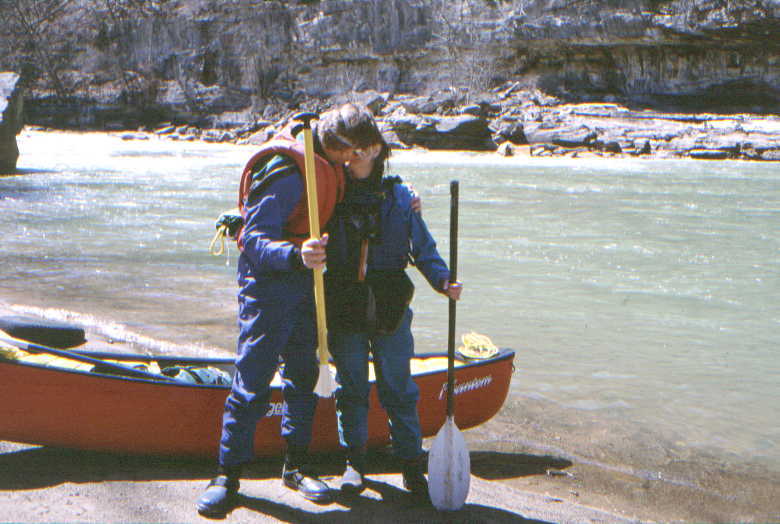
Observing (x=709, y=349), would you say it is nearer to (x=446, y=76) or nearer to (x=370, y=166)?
(x=370, y=166)

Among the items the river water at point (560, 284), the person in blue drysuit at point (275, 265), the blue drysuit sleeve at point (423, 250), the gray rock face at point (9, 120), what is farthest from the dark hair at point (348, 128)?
the gray rock face at point (9, 120)

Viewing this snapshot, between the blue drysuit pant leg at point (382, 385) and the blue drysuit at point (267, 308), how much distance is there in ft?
0.45

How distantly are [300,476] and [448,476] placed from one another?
1.72 ft

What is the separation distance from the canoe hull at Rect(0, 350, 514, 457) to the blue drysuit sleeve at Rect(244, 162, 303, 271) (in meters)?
0.82

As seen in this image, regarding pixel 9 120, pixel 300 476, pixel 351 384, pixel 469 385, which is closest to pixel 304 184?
pixel 351 384

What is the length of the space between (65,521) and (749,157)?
991 inches

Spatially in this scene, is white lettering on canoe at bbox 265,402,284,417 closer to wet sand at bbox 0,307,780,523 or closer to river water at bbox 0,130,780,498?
wet sand at bbox 0,307,780,523

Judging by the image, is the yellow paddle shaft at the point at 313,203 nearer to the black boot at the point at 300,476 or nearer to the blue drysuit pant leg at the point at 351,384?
the blue drysuit pant leg at the point at 351,384

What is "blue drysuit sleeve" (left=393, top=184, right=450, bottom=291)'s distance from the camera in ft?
9.71

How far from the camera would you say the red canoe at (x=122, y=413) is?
122 inches

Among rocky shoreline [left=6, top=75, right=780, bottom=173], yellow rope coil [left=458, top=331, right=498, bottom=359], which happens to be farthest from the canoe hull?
rocky shoreline [left=6, top=75, right=780, bottom=173]

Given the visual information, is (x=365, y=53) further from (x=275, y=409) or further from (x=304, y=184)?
(x=304, y=184)

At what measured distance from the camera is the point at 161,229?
1129cm

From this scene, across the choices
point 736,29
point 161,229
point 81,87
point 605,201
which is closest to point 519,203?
point 605,201
